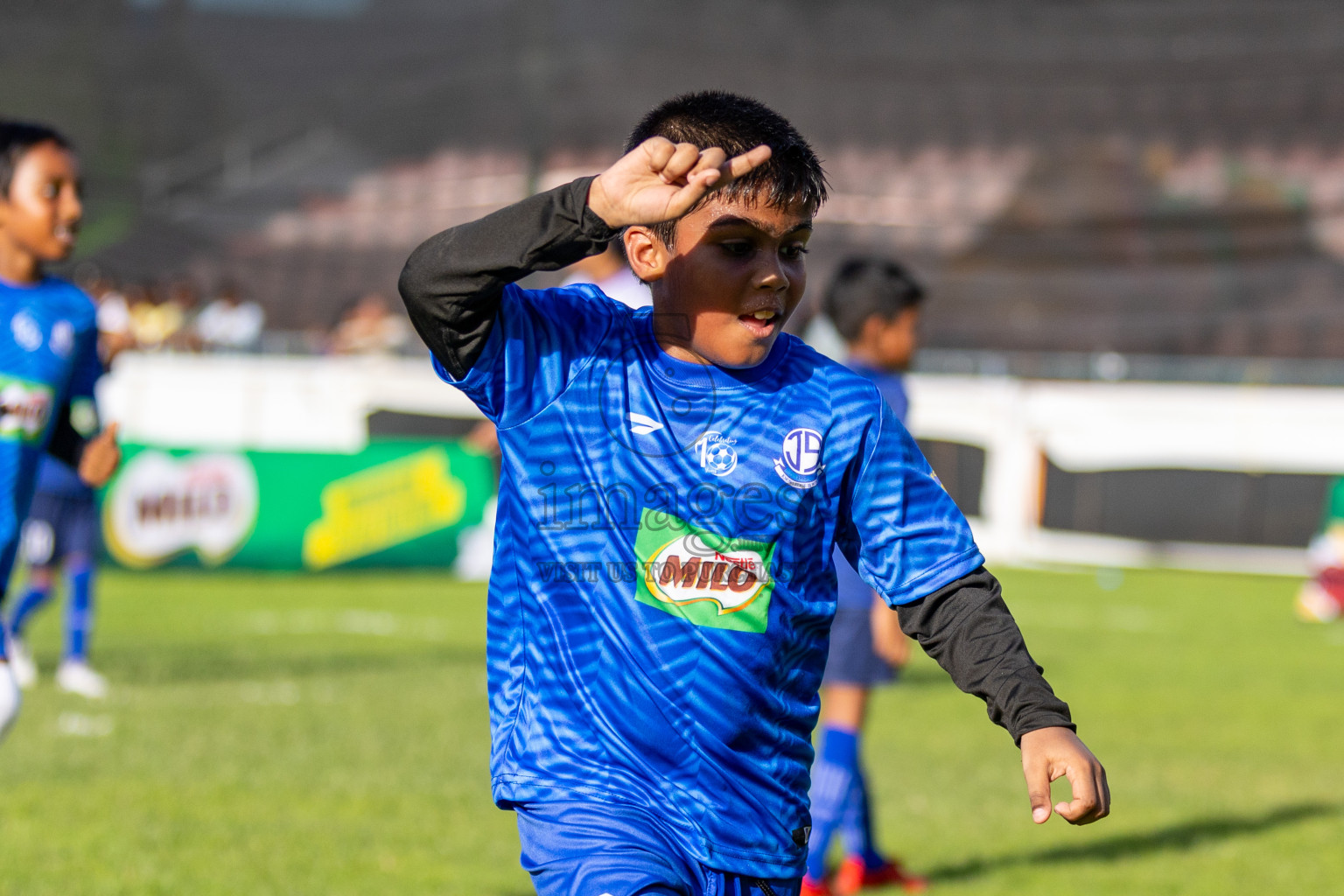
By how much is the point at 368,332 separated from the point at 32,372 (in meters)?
12.8

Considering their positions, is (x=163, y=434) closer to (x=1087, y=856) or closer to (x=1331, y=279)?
(x=1087, y=856)

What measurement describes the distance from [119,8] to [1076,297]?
48.0 feet

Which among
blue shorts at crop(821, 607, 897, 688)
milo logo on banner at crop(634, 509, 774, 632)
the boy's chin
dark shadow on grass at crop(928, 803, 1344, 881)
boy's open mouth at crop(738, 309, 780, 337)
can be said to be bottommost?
dark shadow on grass at crop(928, 803, 1344, 881)

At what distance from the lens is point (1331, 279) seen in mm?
20859

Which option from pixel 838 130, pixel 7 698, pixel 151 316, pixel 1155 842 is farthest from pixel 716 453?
pixel 838 130

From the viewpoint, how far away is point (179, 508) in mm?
12484

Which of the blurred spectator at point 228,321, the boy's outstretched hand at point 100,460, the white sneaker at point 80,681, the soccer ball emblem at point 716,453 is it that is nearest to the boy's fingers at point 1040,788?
the soccer ball emblem at point 716,453

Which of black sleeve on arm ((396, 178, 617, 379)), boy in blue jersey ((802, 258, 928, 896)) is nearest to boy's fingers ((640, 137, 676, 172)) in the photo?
black sleeve on arm ((396, 178, 617, 379))

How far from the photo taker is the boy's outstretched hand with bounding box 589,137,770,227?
2.22 m

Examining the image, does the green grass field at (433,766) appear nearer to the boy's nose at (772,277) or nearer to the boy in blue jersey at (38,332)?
the boy in blue jersey at (38,332)

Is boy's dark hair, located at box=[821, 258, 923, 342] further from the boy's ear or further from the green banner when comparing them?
the green banner

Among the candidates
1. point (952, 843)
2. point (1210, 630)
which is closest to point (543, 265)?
point (952, 843)

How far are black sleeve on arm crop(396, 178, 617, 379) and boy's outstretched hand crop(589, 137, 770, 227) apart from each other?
32mm

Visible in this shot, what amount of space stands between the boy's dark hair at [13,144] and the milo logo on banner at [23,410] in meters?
0.68
